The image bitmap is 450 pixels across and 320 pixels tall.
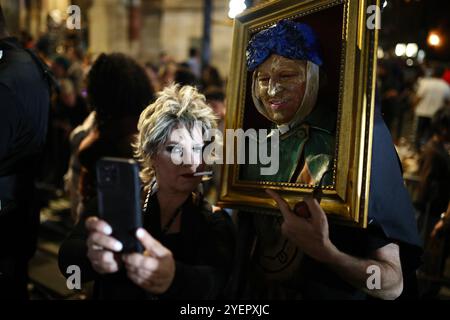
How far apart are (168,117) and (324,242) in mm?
622

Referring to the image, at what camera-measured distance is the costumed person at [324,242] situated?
1112mm

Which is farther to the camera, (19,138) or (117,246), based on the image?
(19,138)

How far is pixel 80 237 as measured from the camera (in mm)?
1254

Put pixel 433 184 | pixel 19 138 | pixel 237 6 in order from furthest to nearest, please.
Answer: pixel 433 184
pixel 19 138
pixel 237 6

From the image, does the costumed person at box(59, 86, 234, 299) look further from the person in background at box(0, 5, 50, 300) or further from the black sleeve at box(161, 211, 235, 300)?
the person in background at box(0, 5, 50, 300)

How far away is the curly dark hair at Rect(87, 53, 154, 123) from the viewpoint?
2.40 meters

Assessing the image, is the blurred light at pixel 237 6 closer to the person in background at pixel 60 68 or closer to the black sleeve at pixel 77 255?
the black sleeve at pixel 77 255

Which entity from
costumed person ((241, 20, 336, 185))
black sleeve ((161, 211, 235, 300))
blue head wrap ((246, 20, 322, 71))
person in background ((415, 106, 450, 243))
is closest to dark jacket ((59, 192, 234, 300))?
black sleeve ((161, 211, 235, 300))

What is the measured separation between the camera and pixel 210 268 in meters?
1.24

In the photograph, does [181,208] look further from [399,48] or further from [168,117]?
[399,48]

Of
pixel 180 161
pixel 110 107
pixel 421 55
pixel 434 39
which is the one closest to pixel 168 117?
pixel 180 161

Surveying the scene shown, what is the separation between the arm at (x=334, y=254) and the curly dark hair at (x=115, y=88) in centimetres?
148

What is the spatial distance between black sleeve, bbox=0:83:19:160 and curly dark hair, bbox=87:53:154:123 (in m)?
0.79

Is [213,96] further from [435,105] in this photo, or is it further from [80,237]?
[435,105]
